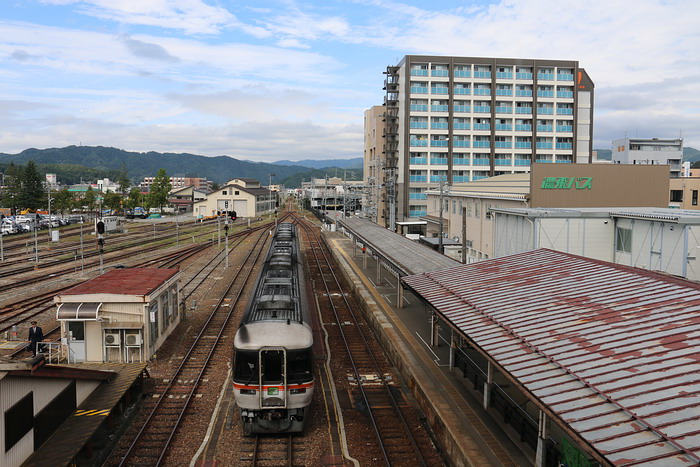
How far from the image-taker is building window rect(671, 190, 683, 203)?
169 ft

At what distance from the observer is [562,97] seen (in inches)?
2463

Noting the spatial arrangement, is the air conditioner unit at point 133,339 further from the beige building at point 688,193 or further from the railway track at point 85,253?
the beige building at point 688,193

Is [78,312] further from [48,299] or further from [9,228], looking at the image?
[9,228]

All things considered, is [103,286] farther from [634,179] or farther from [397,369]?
[634,179]

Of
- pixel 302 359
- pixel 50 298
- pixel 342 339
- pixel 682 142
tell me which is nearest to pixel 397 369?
pixel 342 339

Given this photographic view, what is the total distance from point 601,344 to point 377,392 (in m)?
7.06

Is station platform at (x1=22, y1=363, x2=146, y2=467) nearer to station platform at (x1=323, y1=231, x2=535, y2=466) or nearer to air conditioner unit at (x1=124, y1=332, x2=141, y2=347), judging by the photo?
air conditioner unit at (x1=124, y1=332, x2=141, y2=347)

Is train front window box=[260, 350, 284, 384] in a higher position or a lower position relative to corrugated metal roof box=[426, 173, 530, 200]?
lower

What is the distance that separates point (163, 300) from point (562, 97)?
188 ft

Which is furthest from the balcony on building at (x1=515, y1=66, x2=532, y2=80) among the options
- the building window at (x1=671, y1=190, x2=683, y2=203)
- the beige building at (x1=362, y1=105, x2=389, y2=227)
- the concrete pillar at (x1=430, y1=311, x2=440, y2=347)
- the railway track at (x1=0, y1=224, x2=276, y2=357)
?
the concrete pillar at (x1=430, y1=311, x2=440, y2=347)

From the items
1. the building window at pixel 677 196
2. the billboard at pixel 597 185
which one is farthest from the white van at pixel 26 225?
the building window at pixel 677 196

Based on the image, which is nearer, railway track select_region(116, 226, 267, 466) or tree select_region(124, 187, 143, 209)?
railway track select_region(116, 226, 267, 466)

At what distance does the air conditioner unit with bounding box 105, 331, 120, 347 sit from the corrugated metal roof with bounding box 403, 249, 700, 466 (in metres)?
8.96

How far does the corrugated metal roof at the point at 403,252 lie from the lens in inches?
821
